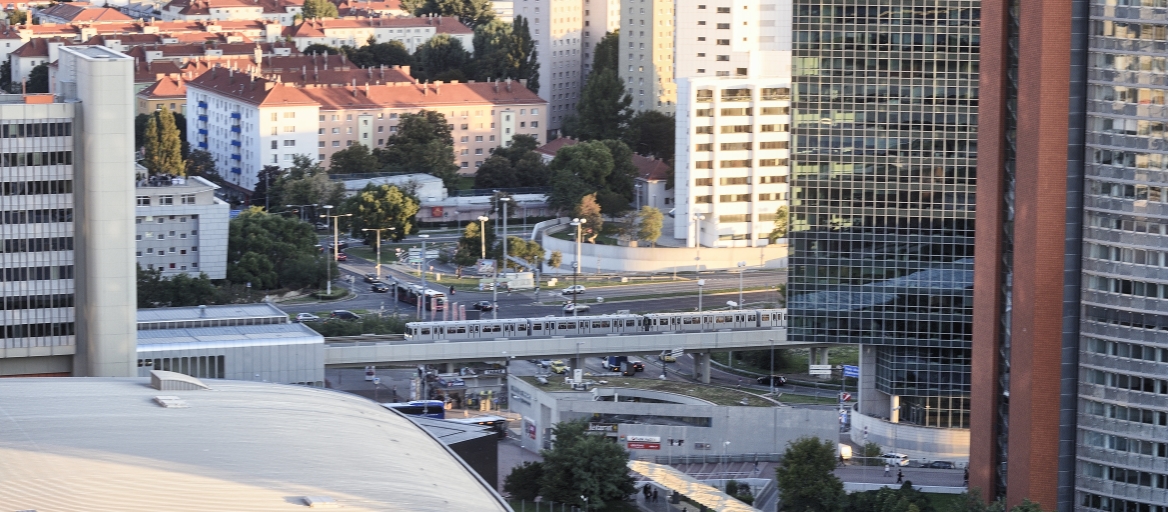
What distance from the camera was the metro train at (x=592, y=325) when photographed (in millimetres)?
69062

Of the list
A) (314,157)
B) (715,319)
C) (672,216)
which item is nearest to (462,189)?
(314,157)

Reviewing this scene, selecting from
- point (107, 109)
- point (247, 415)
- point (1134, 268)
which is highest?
point (107, 109)

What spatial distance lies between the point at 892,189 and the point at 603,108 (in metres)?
62.1

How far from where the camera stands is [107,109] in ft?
162

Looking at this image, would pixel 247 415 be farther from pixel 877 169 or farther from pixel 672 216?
pixel 672 216

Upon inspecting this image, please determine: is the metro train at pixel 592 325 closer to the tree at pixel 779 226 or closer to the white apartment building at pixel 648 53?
the tree at pixel 779 226

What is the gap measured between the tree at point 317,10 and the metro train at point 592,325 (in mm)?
107739

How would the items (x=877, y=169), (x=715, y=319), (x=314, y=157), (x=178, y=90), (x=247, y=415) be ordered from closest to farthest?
(x=247, y=415) < (x=877, y=169) < (x=715, y=319) < (x=314, y=157) < (x=178, y=90)

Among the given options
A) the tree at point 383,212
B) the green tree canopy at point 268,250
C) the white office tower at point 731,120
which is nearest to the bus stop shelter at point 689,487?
the green tree canopy at point 268,250

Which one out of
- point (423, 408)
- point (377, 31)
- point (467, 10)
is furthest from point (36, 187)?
point (467, 10)

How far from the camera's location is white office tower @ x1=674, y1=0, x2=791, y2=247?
3575 inches

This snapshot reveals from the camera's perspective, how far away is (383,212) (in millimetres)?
95438

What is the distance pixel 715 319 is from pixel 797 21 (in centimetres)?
1299

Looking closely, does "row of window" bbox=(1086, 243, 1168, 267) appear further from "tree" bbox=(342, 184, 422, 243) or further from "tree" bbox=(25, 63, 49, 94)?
"tree" bbox=(25, 63, 49, 94)
